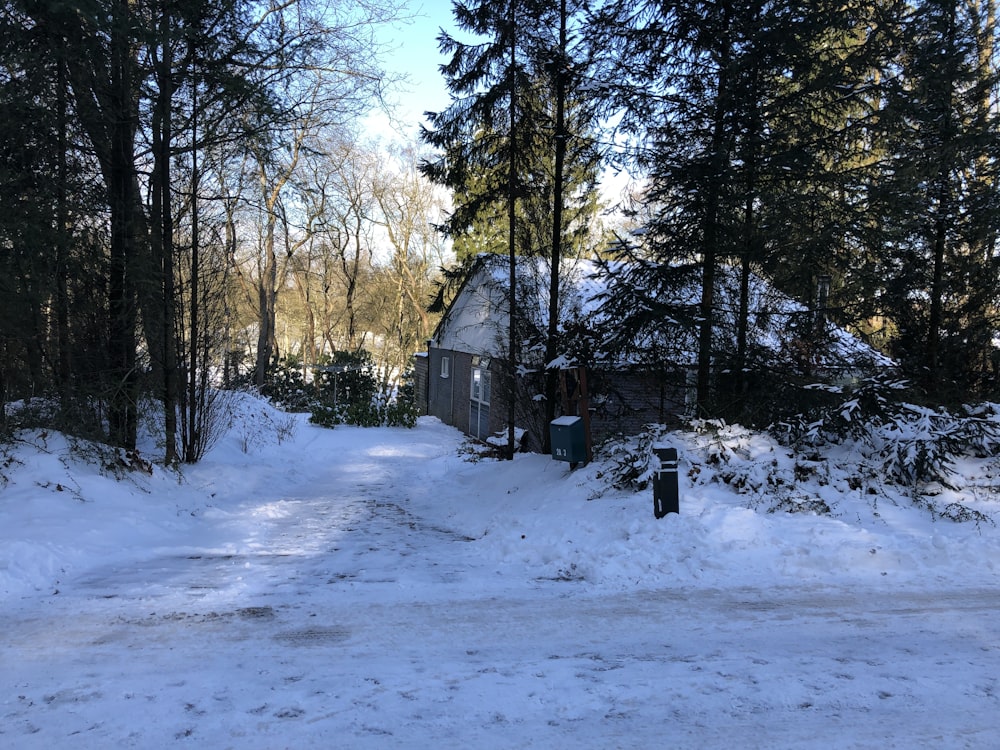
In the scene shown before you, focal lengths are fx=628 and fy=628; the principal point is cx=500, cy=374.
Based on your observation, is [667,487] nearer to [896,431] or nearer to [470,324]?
[896,431]

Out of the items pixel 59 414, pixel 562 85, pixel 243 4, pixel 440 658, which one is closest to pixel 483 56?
pixel 562 85

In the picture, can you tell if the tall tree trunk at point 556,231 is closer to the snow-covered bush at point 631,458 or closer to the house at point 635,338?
the house at point 635,338

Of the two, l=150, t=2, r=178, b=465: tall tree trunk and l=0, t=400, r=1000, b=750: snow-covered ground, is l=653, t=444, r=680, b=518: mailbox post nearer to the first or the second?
l=0, t=400, r=1000, b=750: snow-covered ground

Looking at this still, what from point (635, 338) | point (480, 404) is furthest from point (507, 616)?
point (480, 404)

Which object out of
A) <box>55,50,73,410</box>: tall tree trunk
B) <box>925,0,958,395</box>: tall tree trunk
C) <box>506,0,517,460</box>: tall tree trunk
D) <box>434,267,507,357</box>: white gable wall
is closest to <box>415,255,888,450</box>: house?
<box>506,0,517,460</box>: tall tree trunk

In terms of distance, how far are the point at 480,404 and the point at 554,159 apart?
31.1 ft

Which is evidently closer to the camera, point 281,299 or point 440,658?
point 440,658

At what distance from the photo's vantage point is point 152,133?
9.66 meters

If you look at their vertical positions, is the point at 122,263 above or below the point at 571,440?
above

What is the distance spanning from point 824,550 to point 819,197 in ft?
17.3

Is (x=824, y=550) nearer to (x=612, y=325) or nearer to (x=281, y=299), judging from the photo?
(x=612, y=325)

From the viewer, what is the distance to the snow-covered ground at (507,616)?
328cm

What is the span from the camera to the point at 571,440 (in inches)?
341

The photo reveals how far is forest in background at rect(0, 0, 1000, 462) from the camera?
8.38 meters
